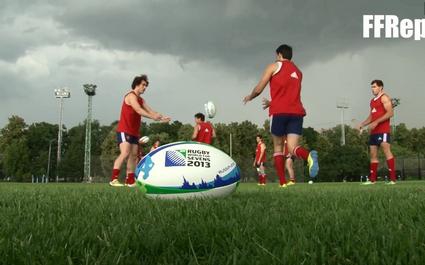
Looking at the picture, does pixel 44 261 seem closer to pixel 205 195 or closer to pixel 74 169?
pixel 205 195

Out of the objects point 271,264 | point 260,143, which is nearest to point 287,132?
point 271,264

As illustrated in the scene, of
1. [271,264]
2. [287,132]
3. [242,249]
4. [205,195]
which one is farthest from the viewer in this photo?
[287,132]

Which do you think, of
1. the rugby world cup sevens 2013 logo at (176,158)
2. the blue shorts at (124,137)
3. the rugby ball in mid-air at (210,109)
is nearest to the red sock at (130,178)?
the blue shorts at (124,137)

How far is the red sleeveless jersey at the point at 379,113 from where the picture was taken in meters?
12.6

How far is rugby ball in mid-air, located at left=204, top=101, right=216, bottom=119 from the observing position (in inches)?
691

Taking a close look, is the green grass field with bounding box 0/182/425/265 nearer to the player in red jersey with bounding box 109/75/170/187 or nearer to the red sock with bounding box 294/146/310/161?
the red sock with bounding box 294/146/310/161

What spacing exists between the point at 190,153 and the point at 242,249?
271 cm

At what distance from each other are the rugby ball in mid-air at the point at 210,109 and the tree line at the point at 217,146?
910 inches

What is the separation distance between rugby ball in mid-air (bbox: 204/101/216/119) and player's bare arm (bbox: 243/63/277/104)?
8.65m

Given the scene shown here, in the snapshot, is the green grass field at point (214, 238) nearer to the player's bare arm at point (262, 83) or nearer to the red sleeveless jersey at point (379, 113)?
the player's bare arm at point (262, 83)

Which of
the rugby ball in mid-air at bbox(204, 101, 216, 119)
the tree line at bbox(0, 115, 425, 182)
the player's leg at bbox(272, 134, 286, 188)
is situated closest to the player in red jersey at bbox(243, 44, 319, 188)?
the player's leg at bbox(272, 134, 286, 188)

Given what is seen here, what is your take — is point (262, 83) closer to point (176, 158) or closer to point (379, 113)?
point (176, 158)

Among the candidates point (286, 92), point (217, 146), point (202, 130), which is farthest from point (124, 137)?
point (217, 146)

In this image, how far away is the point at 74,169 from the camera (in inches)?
2408
